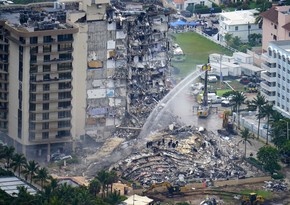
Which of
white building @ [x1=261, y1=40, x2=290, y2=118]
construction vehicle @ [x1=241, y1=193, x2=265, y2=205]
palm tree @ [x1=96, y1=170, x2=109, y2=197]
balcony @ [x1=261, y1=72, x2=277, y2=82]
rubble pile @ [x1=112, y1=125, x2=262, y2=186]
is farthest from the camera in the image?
balcony @ [x1=261, y1=72, x2=277, y2=82]

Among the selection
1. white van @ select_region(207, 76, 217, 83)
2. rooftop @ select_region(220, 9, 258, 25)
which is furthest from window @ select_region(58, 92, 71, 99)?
rooftop @ select_region(220, 9, 258, 25)

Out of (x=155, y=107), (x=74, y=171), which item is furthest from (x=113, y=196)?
(x=155, y=107)

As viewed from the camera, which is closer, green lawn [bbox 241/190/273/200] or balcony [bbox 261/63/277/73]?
green lawn [bbox 241/190/273/200]

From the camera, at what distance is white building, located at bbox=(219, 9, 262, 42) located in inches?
6526

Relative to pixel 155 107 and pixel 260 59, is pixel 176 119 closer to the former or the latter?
pixel 155 107

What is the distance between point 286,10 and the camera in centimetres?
15562

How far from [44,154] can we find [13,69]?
6287 millimetres

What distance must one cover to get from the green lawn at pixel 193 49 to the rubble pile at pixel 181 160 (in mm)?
17157

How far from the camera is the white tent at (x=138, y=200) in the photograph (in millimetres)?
125688

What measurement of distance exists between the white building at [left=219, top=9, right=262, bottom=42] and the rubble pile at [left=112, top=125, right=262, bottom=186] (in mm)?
27352

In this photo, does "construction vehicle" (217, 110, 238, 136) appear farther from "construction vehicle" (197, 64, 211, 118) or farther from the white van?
the white van

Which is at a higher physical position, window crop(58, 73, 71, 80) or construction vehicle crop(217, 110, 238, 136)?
window crop(58, 73, 71, 80)

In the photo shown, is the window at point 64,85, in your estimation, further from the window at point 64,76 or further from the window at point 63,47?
the window at point 63,47

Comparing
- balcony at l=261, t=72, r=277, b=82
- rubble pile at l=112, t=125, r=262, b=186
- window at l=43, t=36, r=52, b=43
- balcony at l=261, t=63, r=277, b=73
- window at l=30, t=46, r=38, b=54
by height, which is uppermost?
window at l=43, t=36, r=52, b=43
